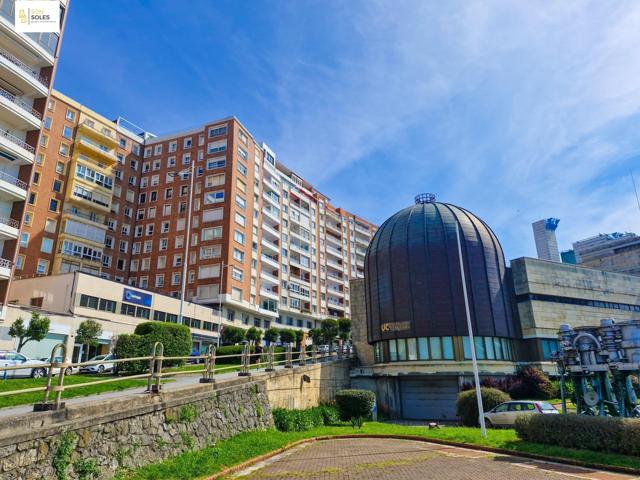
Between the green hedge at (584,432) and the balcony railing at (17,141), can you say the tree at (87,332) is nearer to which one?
the balcony railing at (17,141)

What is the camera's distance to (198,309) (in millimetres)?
51594

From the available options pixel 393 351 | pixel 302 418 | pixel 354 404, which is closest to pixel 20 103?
pixel 302 418

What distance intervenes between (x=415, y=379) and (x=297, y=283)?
132ft

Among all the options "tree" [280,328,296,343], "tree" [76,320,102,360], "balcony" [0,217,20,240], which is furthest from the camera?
"tree" [280,328,296,343]

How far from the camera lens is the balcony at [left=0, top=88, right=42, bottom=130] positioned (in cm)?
2888

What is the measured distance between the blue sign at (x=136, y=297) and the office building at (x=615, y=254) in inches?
2477

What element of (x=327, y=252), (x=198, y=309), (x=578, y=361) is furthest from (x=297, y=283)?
(x=578, y=361)

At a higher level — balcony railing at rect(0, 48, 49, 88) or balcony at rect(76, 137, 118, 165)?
balcony at rect(76, 137, 118, 165)

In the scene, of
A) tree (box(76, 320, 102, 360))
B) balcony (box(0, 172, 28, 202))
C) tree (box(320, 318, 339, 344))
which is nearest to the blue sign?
tree (box(76, 320, 102, 360))

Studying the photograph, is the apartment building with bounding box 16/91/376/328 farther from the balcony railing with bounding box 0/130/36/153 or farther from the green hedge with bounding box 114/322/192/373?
the green hedge with bounding box 114/322/192/373

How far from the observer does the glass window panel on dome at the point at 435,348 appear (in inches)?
1425

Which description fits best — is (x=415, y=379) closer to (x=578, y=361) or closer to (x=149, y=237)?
(x=578, y=361)

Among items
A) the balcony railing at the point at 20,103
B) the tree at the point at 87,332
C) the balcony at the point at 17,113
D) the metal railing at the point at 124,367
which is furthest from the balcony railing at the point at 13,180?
the metal railing at the point at 124,367

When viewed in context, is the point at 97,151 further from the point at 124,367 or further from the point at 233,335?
the point at 124,367
